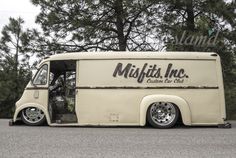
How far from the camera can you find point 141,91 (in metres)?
13.4

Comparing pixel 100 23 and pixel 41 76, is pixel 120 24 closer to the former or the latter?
pixel 100 23

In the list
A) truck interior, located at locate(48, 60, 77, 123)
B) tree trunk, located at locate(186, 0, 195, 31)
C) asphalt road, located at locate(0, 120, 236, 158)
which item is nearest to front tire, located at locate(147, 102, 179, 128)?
asphalt road, located at locate(0, 120, 236, 158)

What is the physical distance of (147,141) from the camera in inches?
416

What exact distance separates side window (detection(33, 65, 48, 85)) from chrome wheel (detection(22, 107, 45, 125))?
0.76 meters

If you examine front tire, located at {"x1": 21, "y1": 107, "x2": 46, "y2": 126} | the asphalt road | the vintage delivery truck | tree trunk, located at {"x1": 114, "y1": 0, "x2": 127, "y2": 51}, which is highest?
tree trunk, located at {"x1": 114, "y1": 0, "x2": 127, "y2": 51}

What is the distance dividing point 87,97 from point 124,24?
9.67 m

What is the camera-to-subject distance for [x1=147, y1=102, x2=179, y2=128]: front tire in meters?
13.4

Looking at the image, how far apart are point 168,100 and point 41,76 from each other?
3.65 m

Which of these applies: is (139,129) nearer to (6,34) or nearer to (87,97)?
(87,97)

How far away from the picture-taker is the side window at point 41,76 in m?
13.8

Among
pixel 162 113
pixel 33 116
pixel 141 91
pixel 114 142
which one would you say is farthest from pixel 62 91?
pixel 114 142

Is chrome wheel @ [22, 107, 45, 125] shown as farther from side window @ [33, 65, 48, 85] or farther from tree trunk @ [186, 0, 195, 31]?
tree trunk @ [186, 0, 195, 31]

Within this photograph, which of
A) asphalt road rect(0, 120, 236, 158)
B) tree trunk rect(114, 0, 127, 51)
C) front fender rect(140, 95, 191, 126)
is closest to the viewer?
asphalt road rect(0, 120, 236, 158)

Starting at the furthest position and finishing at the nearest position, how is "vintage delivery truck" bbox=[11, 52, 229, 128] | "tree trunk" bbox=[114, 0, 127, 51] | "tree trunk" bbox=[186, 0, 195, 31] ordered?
"tree trunk" bbox=[114, 0, 127, 51], "tree trunk" bbox=[186, 0, 195, 31], "vintage delivery truck" bbox=[11, 52, 229, 128]
